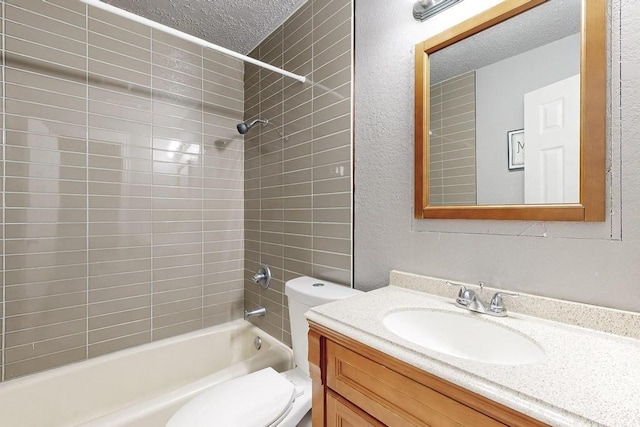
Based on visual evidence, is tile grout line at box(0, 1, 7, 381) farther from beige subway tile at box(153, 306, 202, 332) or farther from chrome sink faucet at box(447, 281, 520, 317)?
chrome sink faucet at box(447, 281, 520, 317)

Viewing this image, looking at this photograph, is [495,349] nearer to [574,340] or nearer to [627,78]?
[574,340]

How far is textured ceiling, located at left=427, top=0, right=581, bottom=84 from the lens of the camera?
31.0 inches

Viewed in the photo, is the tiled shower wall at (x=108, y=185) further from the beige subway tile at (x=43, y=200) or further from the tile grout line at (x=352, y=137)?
the tile grout line at (x=352, y=137)

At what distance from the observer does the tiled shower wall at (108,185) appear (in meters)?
1.43

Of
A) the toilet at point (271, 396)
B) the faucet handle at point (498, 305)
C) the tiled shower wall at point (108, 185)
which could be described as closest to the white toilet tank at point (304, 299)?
the toilet at point (271, 396)

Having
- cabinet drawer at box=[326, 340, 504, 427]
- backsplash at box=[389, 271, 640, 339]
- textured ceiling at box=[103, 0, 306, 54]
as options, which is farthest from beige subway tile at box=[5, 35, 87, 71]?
backsplash at box=[389, 271, 640, 339]

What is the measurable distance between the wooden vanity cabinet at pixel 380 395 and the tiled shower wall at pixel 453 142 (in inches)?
24.2

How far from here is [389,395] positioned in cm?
67

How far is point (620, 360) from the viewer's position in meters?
0.58

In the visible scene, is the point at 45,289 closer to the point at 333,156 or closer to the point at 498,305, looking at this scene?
the point at 333,156

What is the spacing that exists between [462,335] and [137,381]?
1.75 m

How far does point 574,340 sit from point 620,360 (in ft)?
0.31

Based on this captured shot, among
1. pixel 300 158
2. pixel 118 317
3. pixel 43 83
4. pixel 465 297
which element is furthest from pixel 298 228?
pixel 43 83

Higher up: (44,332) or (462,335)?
(462,335)
